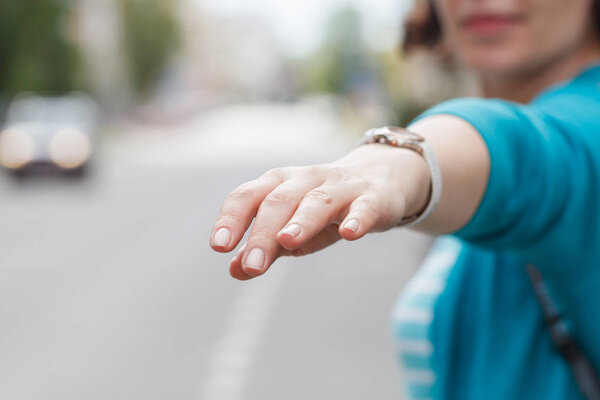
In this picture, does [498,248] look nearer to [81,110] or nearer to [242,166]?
[81,110]

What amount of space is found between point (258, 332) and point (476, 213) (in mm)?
5466

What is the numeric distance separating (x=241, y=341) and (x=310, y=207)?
543 centimetres

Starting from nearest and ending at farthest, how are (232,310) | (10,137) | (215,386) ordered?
1. (215,386)
2. (232,310)
3. (10,137)

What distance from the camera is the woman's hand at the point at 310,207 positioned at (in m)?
0.70

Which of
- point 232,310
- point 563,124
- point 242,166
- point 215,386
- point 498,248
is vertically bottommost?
point 242,166

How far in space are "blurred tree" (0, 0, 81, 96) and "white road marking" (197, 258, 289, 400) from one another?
23.9m

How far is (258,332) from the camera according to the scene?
6289 mm

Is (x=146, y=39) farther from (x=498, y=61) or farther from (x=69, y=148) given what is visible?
(x=498, y=61)

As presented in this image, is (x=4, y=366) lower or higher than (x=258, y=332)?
higher

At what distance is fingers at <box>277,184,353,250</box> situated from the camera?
0.70 metres

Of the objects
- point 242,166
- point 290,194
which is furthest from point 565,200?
point 242,166

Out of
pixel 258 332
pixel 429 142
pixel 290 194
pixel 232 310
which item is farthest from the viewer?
pixel 232 310

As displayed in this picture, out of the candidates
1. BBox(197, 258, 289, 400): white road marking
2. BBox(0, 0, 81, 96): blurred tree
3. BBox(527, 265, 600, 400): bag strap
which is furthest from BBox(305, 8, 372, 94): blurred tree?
BBox(527, 265, 600, 400): bag strap

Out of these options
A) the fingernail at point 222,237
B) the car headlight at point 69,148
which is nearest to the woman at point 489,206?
the fingernail at point 222,237
